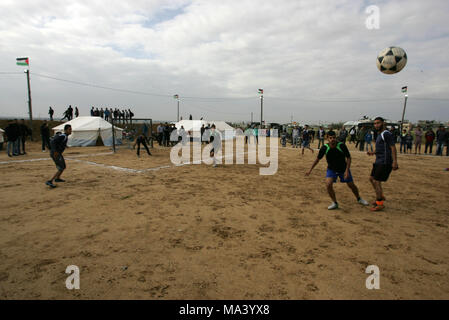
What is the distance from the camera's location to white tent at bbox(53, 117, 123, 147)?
19094mm

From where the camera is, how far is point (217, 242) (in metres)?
3.87

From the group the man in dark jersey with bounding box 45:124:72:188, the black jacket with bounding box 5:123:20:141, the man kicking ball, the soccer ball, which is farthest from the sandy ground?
the black jacket with bounding box 5:123:20:141

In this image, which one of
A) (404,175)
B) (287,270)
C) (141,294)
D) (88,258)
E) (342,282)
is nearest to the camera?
(141,294)

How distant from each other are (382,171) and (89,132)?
20871mm

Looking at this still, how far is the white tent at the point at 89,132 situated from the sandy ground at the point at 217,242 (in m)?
13.5

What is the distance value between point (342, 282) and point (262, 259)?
1.05 m

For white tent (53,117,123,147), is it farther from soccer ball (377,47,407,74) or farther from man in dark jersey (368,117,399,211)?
man in dark jersey (368,117,399,211)

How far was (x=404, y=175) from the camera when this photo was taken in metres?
9.30

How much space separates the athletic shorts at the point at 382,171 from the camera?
5047 millimetres

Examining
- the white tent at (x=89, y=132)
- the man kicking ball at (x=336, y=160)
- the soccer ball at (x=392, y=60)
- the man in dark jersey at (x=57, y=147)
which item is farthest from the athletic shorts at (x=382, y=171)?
the white tent at (x=89, y=132)

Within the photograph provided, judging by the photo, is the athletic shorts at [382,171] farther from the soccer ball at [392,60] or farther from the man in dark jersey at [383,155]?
the soccer ball at [392,60]
